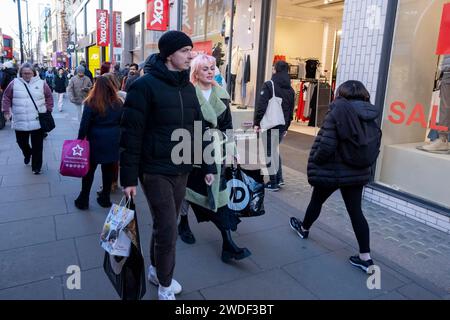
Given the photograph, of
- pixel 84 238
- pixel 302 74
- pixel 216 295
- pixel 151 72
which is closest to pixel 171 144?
pixel 151 72

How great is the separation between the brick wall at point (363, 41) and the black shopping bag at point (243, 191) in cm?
236

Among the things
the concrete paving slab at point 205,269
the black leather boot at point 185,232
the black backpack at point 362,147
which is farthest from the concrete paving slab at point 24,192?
the black backpack at point 362,147

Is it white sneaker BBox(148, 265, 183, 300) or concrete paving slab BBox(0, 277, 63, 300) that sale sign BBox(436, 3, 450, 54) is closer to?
white sneaker BBox(148, 265, 183, 300)

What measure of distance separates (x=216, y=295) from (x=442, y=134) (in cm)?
371

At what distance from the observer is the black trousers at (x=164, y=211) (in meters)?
2.48

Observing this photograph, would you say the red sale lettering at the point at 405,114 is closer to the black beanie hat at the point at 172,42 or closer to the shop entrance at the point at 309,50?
the black beanie hat at the point at 172,42

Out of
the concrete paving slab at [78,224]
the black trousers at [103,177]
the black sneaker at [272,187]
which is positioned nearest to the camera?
the concrete paving slab at [78,224]

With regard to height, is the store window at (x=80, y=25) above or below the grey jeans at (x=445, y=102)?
above

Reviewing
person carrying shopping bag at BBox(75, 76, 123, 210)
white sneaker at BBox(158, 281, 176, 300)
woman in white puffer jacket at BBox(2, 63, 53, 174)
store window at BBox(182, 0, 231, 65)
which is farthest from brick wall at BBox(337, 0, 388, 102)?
store window at BBox(182, 0, 231, 65)

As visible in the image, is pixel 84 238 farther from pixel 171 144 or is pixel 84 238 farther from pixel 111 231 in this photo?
pixel 171 144

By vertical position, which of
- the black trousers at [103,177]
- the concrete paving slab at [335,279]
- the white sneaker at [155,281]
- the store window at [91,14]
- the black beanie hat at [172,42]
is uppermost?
the store window at [91,14]

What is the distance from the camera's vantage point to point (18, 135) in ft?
19.8

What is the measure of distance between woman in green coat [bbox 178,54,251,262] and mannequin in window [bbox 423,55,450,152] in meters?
2.93
